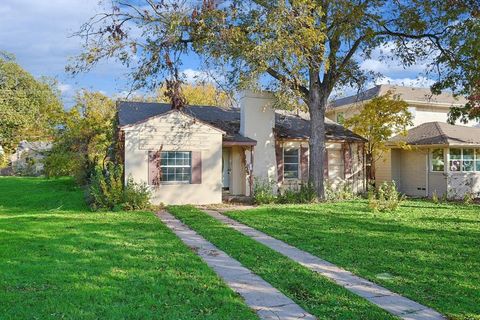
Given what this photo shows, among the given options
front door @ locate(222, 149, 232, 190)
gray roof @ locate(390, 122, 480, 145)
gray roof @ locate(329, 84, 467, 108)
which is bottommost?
front door @ locate(222, 149, 232, 190)

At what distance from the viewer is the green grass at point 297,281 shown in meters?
4.83

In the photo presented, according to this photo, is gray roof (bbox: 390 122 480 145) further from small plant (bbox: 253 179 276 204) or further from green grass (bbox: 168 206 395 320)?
green grass (bbox: 168 206 395 320)

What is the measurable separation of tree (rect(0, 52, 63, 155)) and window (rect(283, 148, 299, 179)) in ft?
82.8

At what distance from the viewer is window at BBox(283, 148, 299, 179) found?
64.8 ft

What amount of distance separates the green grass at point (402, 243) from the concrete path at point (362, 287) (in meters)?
0.17

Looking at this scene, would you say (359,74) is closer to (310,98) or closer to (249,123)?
(310,98)

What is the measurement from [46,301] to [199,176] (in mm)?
11535

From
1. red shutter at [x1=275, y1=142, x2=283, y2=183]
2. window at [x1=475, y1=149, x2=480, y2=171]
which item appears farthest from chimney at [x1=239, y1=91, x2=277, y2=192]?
window at [x1=475, y1=149, x2=480, y2=171]

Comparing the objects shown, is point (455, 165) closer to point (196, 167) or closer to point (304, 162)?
point (304, 162)

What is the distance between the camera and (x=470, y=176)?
21266 mm

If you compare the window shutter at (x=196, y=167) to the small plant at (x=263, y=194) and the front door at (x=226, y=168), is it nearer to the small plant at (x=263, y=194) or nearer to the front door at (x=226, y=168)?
the small plant at (x=263, y=194)

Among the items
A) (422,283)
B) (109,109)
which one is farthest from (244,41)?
(109,109)

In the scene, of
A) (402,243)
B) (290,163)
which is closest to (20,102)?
(290,163)

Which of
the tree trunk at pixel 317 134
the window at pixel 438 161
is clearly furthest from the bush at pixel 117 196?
the window at pixel 438 161
